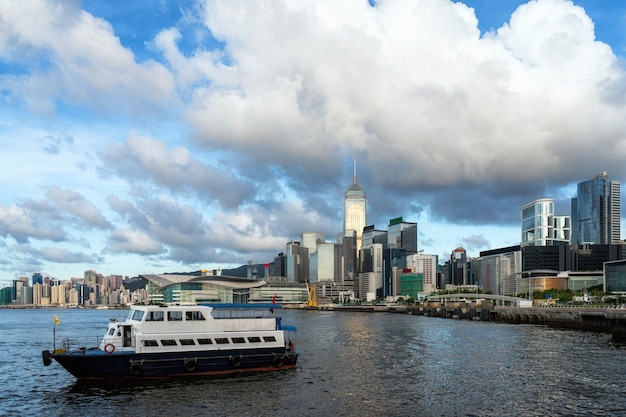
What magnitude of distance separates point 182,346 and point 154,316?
3856 mm

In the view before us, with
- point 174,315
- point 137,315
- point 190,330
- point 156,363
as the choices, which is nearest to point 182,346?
point 190,330

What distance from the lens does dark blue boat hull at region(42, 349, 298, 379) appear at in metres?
53.0

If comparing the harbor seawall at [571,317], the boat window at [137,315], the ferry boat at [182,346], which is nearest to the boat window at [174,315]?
the ferry boat at [182,346]

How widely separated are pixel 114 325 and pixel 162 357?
20.1ft

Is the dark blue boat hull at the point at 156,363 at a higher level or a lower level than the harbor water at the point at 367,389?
higher

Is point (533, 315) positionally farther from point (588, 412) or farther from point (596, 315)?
point (588, 412)

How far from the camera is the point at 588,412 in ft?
148

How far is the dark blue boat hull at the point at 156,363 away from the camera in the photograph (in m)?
53.0

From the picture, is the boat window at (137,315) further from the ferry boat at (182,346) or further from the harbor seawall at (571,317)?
the harbor seawall at (571,317)

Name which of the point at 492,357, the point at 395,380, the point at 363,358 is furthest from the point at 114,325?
the point at 492,357

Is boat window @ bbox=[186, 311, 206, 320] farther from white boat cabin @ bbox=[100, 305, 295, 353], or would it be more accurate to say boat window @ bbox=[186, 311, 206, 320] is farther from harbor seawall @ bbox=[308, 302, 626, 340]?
harbor seawall @ bbox=[308, 302, 626, 340]

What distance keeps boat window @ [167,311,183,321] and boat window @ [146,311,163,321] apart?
30.1 inches

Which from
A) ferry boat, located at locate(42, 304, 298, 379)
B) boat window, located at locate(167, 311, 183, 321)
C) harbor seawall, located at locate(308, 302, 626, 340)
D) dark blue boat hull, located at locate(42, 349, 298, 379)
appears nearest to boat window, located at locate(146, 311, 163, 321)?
ferry boat, located at locate(42, 304, 298, 379)

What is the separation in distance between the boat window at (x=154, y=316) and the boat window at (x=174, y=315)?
0.76 metres
